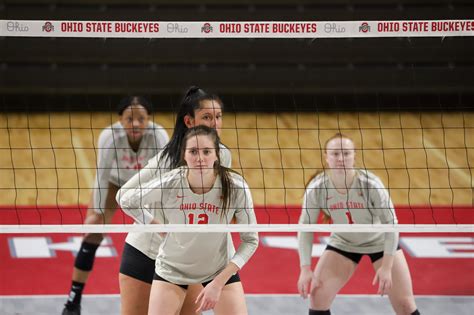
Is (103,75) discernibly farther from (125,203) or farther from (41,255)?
(125,203)

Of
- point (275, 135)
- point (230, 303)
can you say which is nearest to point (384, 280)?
point (230, 303)

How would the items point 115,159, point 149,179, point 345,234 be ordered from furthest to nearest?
point 115,159 < point 345,234 < point 149,179

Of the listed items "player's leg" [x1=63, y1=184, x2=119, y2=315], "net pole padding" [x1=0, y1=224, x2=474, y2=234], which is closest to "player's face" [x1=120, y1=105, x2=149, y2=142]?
"player's leg" [x1=63, y1=184, x2=119, y2=315]

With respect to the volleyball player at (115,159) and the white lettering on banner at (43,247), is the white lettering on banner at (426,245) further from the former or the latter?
the volleyball player at (115,159)

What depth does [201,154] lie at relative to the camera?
4.73m

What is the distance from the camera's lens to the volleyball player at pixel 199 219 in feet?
15.5

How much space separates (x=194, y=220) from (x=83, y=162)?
7018 millimetres

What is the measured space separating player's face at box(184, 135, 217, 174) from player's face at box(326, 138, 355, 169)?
1357mm

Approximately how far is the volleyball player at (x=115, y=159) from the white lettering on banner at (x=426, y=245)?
1.97 metres

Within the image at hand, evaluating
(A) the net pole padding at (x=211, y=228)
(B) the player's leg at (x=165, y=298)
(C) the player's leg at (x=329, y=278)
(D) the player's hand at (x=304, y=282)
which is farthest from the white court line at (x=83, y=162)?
(B) the player's leg at (x=165, y=298)

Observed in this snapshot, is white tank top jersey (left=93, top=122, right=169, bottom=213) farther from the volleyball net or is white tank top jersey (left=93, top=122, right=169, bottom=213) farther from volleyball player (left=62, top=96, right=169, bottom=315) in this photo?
the volleyball net

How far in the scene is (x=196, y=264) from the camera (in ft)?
15.7

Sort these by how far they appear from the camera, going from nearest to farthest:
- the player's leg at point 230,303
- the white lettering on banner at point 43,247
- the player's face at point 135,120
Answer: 1. the player's leg at point 230,303
2. the player's face at point 135,120
3. the white lettering on banner at point 43,247

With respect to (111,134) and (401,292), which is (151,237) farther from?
(111,134)
